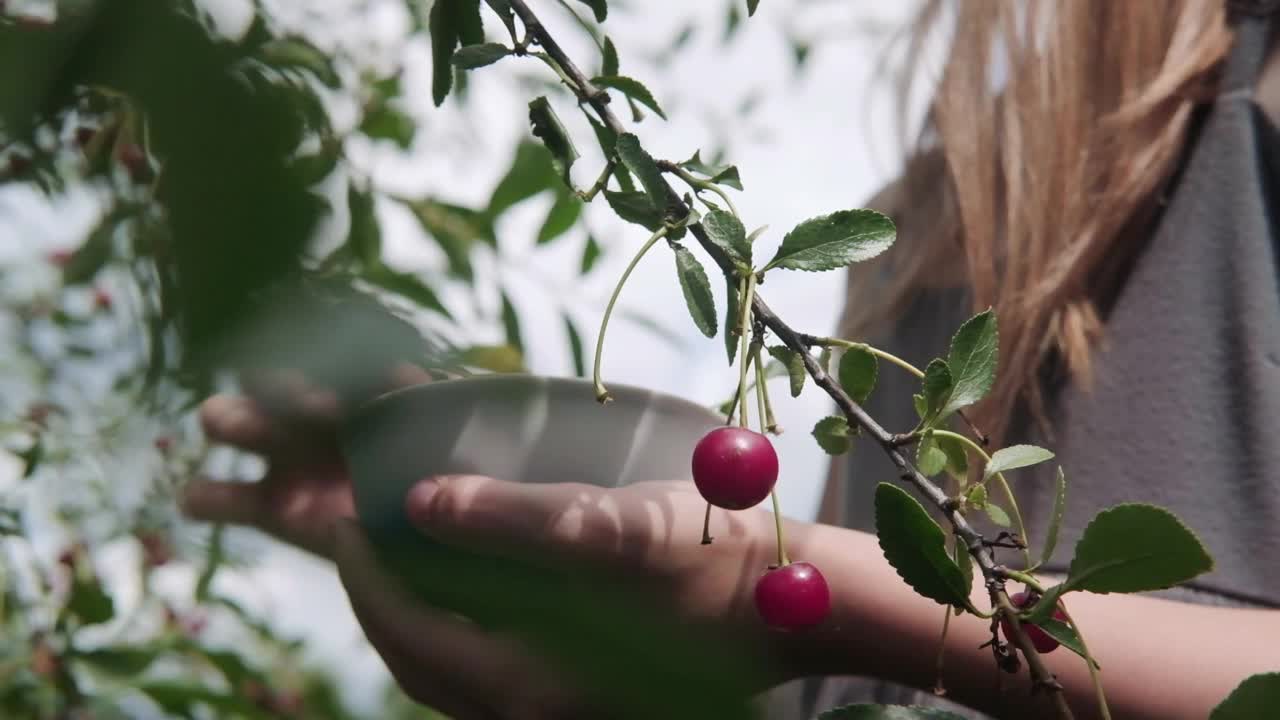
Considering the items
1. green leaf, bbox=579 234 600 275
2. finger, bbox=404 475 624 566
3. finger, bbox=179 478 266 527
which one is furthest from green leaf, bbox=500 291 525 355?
finger, bbox=179 478 266 527

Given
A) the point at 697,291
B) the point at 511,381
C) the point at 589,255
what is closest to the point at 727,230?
the point at 697,291

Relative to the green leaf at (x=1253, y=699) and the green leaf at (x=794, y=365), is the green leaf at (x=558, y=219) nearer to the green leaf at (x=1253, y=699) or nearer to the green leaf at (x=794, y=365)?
the green leaf at (x=794, y=365)

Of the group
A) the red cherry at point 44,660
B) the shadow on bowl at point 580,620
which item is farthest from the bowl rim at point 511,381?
the red cherry at point 44,660

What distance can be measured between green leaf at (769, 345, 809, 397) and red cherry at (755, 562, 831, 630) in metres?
0.06

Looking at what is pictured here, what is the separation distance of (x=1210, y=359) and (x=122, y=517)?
920mm

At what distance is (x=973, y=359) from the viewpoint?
1.08ft

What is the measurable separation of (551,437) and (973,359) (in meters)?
0.19

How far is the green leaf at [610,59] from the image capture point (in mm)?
423

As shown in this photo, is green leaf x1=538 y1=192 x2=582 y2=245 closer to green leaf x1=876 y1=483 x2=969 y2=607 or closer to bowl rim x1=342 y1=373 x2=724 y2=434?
bowl rim x1=342 y1=373 x2=724 y2=434

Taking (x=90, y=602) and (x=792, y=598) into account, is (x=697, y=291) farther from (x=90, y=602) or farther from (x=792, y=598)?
(x=90, y=602)

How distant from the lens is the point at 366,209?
443mm

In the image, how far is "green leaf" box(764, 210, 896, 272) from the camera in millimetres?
350

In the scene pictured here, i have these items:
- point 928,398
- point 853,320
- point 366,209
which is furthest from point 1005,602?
point 853,320

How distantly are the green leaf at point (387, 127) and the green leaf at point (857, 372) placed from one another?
1.77 feet
